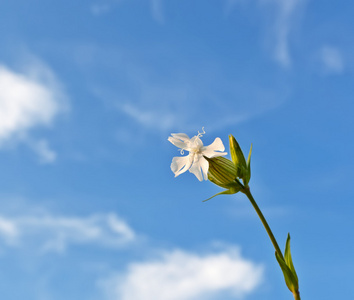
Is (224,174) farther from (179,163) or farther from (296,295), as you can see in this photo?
(296,295)

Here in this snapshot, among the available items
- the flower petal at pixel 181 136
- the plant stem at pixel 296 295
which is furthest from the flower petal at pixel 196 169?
the plant stem at pixel 296 295

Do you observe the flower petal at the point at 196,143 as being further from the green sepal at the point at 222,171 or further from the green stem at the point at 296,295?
the green stem at the point at 296,295

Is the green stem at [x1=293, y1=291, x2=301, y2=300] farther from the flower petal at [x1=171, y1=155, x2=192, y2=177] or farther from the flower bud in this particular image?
the flower petal at [x1=171, y1=155, x2=192, y2=177]

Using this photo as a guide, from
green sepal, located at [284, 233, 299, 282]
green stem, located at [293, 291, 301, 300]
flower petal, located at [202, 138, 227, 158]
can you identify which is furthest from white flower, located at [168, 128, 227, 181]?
green stem, located at [293, 291, 301, 300]

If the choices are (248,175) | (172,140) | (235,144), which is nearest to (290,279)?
(248,175)

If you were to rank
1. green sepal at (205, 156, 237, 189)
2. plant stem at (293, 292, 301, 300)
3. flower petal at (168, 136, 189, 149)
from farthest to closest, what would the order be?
1. flower petal at (168, 136, 189, 149)
2. green sepal at (205, 156, 237, 189)
3. plant stem at (293, 292, 301, 300)

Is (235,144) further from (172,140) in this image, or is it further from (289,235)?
(289,235)

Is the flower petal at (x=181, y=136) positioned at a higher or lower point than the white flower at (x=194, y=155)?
higher
